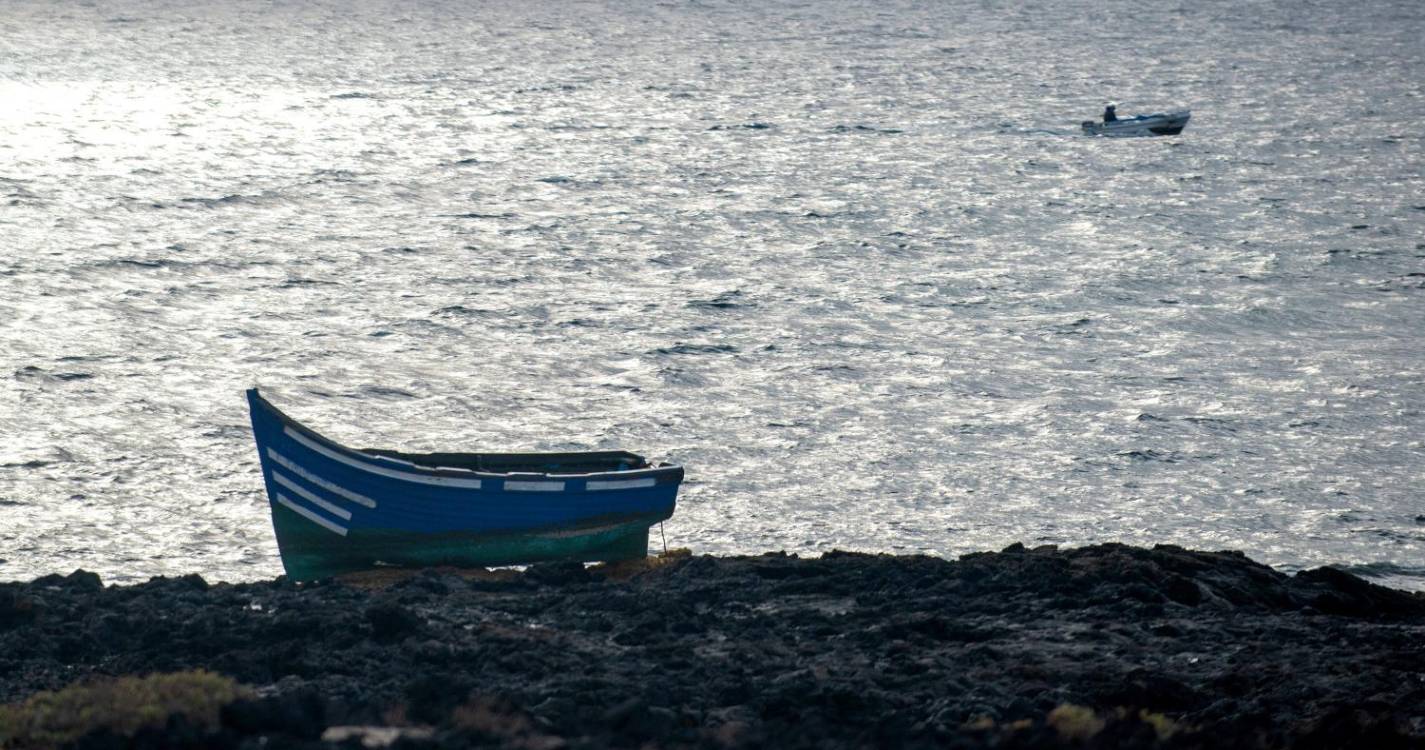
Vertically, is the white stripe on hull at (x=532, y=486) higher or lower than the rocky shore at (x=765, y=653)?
higher

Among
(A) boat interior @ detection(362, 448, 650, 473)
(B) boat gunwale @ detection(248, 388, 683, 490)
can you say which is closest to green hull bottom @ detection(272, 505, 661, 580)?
(B) boat gunwale @ detection(248, 388, 683, 490)

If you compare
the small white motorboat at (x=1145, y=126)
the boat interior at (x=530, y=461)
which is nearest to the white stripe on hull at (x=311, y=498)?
the boat interior at (x=530, y=461)

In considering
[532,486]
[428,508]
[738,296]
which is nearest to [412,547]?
[428,508]

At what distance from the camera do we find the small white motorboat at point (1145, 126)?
53.0 metres

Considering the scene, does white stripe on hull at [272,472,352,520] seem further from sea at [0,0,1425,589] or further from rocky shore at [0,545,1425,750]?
sea at [0,0,1425,589]

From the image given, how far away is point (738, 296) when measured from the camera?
33.0 meters

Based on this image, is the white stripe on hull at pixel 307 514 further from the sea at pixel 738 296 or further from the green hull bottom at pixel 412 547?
the sea at pixel 738 296

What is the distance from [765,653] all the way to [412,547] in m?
4.92

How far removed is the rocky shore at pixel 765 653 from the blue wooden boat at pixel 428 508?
0.99ft

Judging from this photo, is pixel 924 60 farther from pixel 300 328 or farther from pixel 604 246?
pixel 300 328

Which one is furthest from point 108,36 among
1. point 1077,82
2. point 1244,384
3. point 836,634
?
point 836,634

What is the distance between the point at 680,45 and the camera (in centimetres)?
7388

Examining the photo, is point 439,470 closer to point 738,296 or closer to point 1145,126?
point 738,296

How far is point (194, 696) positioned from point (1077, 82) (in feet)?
191
